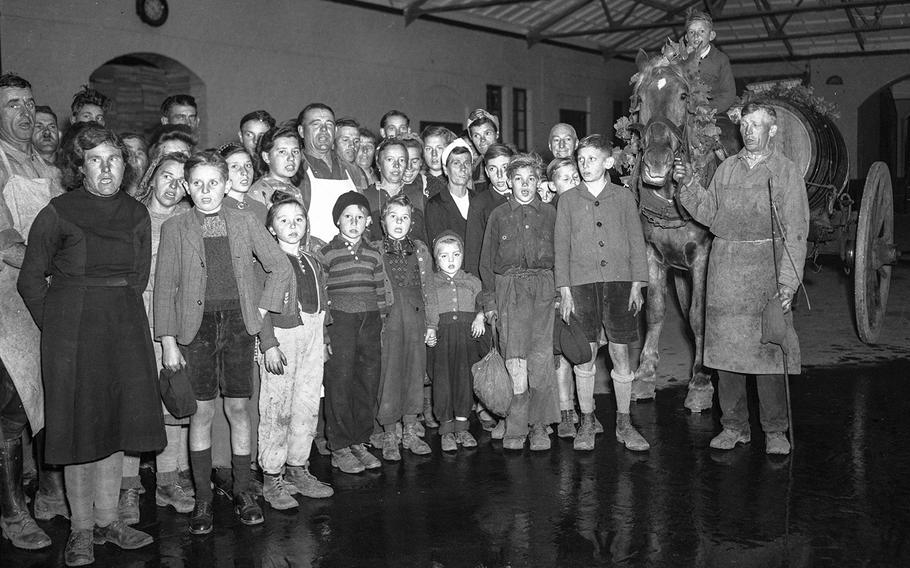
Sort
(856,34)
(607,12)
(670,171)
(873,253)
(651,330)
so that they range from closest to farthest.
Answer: (670,171), (651,330), (873,253), (607,12), (856,34)

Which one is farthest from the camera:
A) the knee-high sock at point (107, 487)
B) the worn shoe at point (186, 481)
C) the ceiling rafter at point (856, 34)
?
the ceiling rafter at point (856, 34)

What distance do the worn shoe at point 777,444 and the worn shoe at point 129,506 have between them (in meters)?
3.30

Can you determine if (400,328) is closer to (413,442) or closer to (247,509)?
(413,442)

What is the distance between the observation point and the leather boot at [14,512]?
11.7 feet

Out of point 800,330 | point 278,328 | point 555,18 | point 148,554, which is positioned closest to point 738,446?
point 278,328

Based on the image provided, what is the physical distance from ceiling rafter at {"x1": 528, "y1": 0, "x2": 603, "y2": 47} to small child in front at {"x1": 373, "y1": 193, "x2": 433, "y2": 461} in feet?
44.7

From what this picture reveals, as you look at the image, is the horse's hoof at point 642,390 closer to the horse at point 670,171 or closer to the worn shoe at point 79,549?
the horse at point 670,171

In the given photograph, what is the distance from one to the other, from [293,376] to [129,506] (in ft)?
3.11

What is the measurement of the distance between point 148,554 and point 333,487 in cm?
104

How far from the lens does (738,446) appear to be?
468cm

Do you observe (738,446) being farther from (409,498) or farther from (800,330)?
(800,330)

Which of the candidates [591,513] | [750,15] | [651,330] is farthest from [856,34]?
[591,513]

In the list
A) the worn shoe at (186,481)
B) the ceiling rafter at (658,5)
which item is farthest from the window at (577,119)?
the worn shoe at (186,481)

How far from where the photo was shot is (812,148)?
6.46 m
